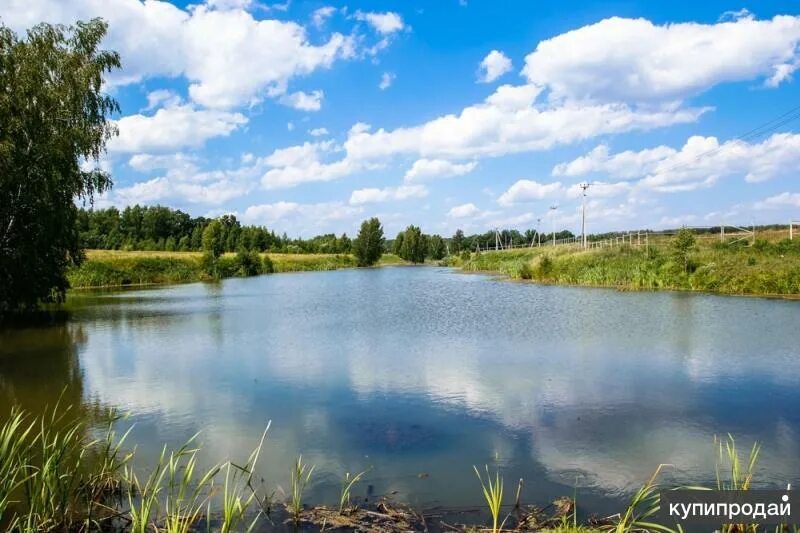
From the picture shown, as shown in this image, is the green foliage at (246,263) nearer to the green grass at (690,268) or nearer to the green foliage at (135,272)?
the green foliage at (135,272)

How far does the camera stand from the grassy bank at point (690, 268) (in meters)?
29.0

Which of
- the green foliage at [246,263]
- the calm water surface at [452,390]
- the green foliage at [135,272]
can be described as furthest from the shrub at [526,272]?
the green foliage at [246,263]

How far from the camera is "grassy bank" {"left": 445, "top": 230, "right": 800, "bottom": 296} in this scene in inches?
1140

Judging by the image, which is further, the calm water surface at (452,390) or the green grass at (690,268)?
the green grass at (690,268)

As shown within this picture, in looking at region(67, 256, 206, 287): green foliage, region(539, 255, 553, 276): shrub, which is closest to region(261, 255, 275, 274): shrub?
region(67, 256, 206, 287): green foliage

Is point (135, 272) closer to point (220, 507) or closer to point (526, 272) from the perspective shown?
point (526, 272)

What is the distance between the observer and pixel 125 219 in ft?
375

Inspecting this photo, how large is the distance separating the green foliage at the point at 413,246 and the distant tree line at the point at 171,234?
45.2ft

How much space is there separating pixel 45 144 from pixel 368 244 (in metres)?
92.7

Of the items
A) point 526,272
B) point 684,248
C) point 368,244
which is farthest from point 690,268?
point 368,244

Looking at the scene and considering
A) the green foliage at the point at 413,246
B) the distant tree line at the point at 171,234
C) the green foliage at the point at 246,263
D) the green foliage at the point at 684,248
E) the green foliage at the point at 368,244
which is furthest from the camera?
the green foliage at the point at 413,246

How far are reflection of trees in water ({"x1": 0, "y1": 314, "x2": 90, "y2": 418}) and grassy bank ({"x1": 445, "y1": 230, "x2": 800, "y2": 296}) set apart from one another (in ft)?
98.8

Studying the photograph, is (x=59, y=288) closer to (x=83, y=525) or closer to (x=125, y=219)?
(x=83, y=525)

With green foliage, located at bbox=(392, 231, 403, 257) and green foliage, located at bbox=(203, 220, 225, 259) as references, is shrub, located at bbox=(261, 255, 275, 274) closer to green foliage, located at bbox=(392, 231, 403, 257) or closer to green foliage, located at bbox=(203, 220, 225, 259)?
green foliage, located at bbox=(203, 220, 225, 259)
